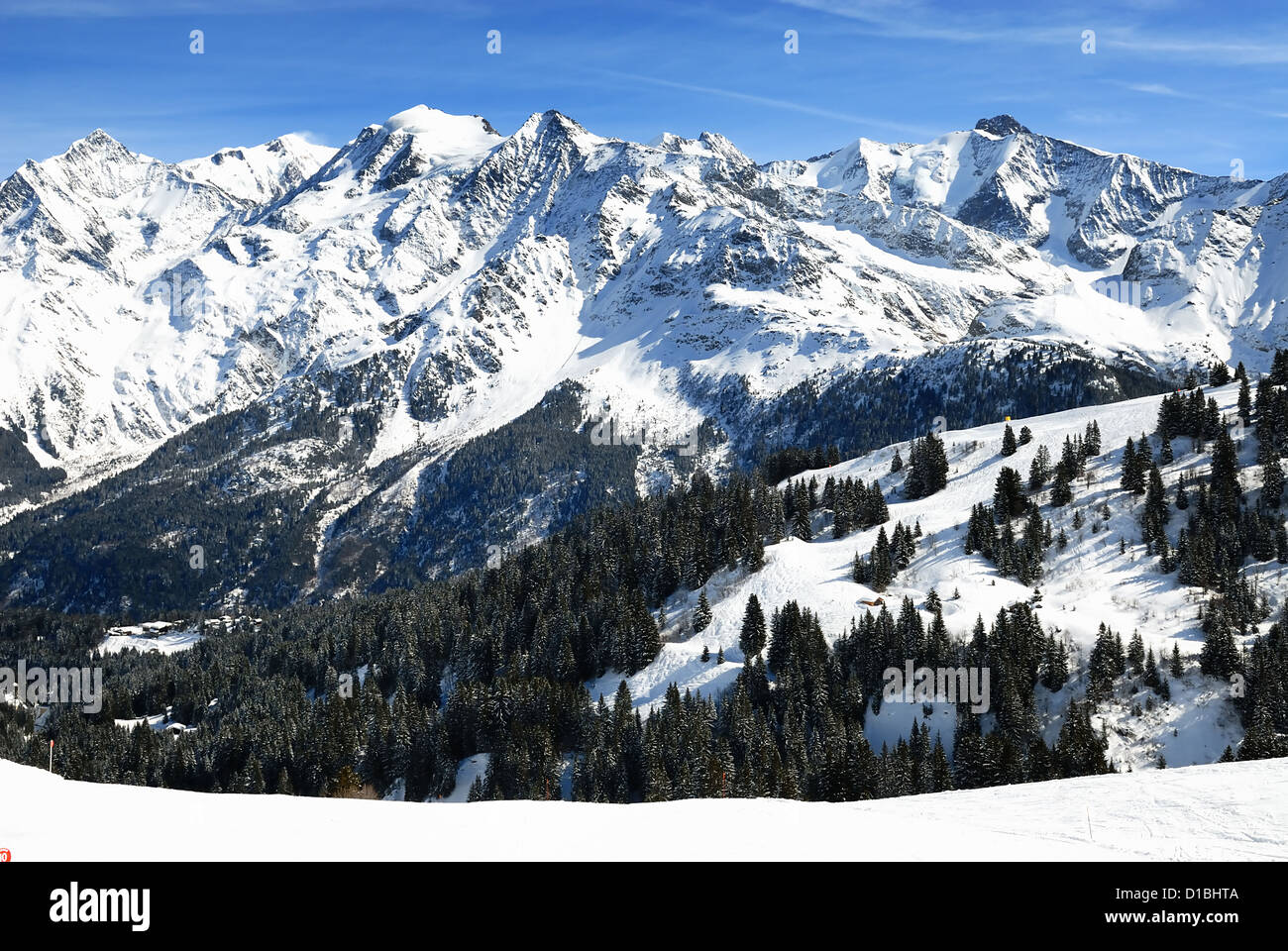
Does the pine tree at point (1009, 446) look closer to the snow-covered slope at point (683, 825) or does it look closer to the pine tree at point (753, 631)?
the pine tree at point (753, 631)

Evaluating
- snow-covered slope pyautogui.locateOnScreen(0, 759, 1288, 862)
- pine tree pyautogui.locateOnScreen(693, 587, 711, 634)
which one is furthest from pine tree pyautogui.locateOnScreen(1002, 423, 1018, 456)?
snow-covered slope pyautogui.locateOnScreen(0, 759, 1288, 862)

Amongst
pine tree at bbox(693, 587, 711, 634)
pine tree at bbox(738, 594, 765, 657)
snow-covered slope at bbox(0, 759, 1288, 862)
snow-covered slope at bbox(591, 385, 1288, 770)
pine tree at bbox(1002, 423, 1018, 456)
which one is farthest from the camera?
pine tree at bbox(1002, 423, 1018, 456)

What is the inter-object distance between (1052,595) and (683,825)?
125118mm

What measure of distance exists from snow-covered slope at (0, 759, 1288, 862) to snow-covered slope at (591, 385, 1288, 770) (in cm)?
7983

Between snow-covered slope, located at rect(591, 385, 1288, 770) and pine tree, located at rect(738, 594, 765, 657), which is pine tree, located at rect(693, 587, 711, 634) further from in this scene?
pine tree, located at rect(738, 594, 765, 657)

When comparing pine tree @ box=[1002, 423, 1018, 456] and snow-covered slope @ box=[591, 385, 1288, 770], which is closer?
snow-covered slope @ box=[591, 385, 1288, 770]

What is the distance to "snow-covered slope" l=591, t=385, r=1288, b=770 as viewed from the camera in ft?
373

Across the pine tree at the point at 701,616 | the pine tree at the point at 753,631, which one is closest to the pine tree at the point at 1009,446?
the pine tree at the point at 753,631

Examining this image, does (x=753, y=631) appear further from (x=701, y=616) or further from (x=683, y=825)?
(x=683, y=825)

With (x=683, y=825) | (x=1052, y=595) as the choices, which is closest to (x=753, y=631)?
(x=1052, y=595)
